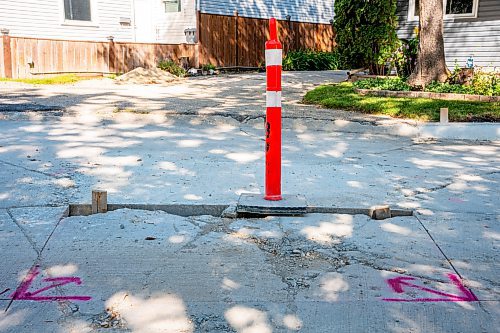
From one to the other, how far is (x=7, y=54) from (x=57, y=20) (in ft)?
12.3

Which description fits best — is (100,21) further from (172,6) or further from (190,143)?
(190,143)

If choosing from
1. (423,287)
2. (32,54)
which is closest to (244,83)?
(32,54)

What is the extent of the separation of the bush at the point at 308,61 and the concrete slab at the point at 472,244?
1935 centimetres

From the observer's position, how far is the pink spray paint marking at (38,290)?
2.83m

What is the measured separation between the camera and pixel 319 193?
480 cm

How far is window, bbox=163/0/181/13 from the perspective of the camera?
72.9 ft

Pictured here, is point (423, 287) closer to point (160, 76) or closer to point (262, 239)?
point (262, 239)

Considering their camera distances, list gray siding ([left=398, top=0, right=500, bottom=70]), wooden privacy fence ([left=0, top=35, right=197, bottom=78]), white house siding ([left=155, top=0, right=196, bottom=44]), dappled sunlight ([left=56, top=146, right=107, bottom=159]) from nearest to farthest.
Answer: dappled sunlight ([left=56, top=146, right=107, bottom=159]) → gray siding ([left=398, top=0, right=500, bottom=70]) → wooden privacy fence ([left=0, top=35, right=197, bottom=78]) → white house siding ([left=155, top=0, right=196, bottom=44])

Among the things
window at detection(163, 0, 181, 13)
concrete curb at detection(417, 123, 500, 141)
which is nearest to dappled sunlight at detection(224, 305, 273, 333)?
concrete curb at detection(417, 123, 500, 141)

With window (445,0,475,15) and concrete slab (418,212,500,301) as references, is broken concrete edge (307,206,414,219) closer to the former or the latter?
concrete slab (418,212,500,301)

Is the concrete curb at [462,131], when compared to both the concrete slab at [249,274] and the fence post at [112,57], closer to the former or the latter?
the concrete slab at [249,274]

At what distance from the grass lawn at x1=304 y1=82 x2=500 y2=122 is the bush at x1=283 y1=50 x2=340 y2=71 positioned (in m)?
12.2

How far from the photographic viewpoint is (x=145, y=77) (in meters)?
16.2

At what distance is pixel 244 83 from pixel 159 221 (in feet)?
40.0
